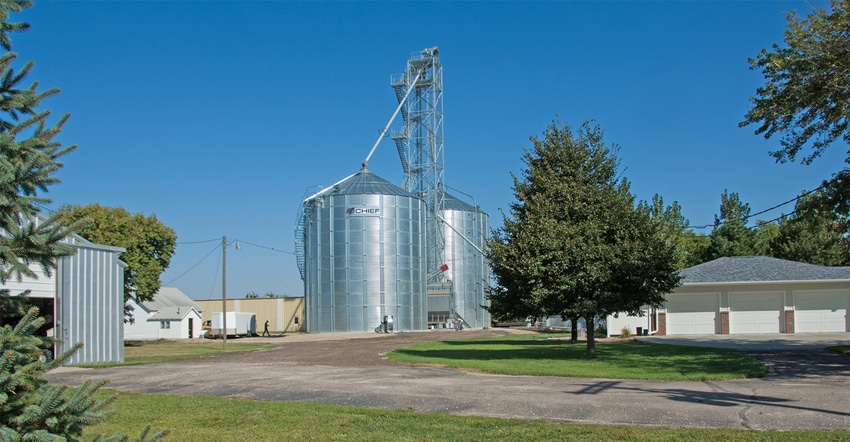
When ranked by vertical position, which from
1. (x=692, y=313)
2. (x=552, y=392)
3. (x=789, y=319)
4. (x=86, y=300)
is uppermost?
(x=86, y=300)

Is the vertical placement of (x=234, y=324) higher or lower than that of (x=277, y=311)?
lower

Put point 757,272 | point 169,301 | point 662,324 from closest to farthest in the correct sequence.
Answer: point 757,272
point 662,324
point 169,301

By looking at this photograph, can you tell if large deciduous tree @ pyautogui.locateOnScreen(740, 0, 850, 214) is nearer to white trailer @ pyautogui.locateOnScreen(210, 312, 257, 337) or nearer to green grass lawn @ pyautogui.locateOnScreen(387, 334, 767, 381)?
green grass lawn @ pyautogui.locateOnScreen(387, 334, 767, 381)

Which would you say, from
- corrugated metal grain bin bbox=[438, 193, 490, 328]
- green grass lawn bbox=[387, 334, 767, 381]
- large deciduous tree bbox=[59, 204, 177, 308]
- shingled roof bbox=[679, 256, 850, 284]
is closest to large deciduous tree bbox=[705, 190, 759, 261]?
shingled roof bbox=[679, 256, 850, 284]

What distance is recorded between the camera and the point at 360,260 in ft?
209

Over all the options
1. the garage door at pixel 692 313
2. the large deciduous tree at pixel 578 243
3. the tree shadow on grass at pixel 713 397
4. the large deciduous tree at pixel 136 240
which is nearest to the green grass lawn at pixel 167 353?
the large deciduous tree at pixel 136 240

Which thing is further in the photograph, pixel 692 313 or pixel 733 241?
pixel 733 241

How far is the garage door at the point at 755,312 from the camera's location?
39.1 meters

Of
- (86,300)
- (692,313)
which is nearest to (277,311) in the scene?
(692,313)

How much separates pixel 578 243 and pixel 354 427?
13.7 m

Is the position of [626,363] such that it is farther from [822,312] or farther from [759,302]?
[822,312]

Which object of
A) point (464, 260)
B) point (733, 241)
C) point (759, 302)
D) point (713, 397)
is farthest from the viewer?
point (464, 260)

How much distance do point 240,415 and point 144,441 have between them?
697 cm

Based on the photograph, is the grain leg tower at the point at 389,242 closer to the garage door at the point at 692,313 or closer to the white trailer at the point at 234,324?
the white trailer at the point at 234,324
